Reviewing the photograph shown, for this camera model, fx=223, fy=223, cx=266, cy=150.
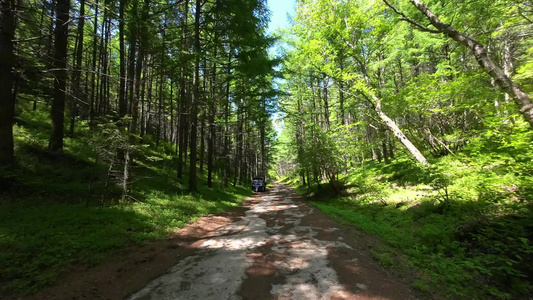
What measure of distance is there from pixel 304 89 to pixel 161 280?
21461mm

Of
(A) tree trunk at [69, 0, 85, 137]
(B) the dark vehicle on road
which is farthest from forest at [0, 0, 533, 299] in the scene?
(B) the dark vehicle on road

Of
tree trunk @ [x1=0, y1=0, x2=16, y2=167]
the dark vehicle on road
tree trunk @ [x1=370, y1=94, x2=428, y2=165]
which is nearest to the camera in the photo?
tree trunk @ [x1=0, y1=0, x2=16, y2=167]

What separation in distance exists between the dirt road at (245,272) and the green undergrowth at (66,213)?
635 mm

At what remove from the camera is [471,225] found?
5086mm

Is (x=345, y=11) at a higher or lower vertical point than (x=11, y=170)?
higher

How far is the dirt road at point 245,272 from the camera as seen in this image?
10.9 ft

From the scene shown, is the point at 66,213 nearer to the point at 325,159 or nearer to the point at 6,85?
the point at 6,85

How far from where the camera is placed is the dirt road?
3.33 metres

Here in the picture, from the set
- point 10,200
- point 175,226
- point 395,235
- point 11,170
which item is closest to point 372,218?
point 395,235

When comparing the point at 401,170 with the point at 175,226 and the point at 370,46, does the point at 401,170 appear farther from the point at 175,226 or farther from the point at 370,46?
the point at 175,226

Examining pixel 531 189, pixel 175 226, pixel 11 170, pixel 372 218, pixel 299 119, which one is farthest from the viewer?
pixel 299 119

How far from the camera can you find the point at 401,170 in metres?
12.9

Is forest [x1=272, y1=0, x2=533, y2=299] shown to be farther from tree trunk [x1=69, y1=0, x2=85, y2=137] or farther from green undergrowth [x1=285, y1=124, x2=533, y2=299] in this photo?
tree trunk [x1=69, y1=0, x2=85, y2=137]

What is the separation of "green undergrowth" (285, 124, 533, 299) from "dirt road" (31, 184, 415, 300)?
2.61 ft
